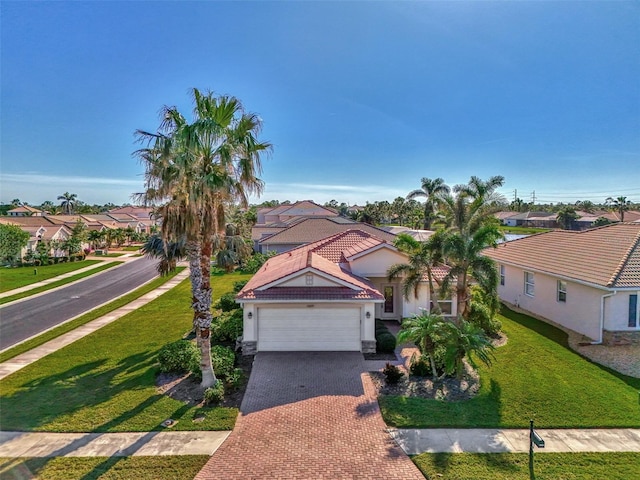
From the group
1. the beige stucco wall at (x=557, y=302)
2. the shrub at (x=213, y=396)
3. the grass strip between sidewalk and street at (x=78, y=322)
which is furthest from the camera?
the beige stucco wall at (x=557, y=302)

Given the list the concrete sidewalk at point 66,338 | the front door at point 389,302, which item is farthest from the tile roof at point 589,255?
the concrete sidewalk at point 66,338

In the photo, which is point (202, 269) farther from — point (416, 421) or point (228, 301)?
point (228, 301)

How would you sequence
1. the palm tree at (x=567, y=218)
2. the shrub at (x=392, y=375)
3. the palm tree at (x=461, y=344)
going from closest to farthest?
the palm tree at (x=461, y=344), the shrub at (x=392, y=375), the palm tree at (x=567, y=218)

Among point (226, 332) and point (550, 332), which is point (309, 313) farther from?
point (550, 332)

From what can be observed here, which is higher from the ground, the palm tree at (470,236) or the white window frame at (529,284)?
the palm tree at (470,236)

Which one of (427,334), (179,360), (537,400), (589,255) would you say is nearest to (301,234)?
(589,255)

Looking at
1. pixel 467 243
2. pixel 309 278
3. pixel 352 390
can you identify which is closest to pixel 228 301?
pixel 309 278

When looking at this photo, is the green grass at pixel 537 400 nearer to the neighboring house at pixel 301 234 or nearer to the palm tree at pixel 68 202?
the neighboring house at pixel 301 234
